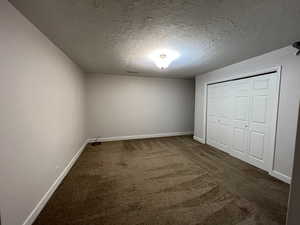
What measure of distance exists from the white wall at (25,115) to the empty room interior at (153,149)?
0.01 m

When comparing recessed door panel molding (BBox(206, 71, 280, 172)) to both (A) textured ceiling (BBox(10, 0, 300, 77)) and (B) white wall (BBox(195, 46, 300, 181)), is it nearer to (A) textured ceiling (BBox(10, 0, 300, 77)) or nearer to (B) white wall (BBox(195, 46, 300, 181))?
(B) white wall (BBox(195, 46, 300, 181))

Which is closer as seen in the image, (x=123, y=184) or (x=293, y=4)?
(x=293, y=4)

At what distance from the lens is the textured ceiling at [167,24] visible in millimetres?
1296

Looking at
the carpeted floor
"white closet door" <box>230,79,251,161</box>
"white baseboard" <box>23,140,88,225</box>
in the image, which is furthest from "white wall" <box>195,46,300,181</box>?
"white baseboard" <box>23,140,88,225</box>

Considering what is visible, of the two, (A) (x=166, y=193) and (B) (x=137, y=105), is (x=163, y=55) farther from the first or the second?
(B) (x=137, y=105)

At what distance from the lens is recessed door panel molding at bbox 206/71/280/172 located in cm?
255

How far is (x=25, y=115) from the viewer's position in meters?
1.42

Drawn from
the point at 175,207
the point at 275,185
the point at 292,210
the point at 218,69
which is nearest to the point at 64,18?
the point at 292,210

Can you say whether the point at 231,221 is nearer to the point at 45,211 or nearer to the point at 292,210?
the point at 292,210

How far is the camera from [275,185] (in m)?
2.20

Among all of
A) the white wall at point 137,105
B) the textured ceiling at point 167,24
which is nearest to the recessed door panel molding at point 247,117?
the textured ceiling at point 167,24

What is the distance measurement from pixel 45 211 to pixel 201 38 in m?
3.18

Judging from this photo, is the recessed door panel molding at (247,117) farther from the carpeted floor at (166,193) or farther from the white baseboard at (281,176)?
the carpeted floor at (166,193)

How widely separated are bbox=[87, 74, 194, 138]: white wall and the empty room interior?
1175mm
